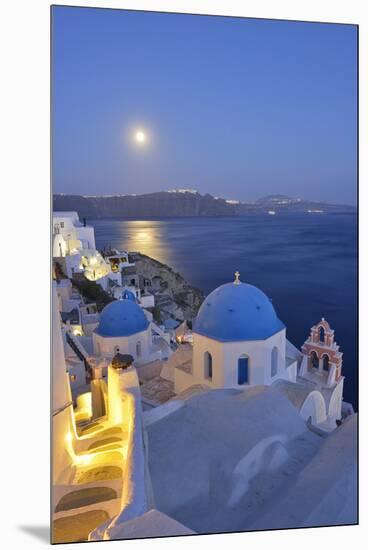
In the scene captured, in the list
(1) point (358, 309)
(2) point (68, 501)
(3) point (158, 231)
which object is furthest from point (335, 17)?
(2) point (68, 501)

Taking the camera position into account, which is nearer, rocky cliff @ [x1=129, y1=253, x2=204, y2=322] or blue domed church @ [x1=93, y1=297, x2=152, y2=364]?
blue domed church @ [x1=93, y1=297, x2=152, y2=364]

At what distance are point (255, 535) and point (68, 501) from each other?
4.84 feet

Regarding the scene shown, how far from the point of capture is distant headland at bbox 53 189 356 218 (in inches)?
171

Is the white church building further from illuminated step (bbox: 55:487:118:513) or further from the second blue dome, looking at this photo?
illuminated step (bbox: 55:487:118:513)

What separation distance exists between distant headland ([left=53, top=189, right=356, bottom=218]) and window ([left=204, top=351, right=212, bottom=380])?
182 cm

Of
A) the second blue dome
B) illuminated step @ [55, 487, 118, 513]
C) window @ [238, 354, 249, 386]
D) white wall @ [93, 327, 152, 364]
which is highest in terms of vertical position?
the second blue dome

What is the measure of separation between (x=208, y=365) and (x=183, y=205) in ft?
6.89

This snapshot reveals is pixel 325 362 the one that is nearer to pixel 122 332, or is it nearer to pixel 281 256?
pixel 281 256

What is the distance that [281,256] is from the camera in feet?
15.1

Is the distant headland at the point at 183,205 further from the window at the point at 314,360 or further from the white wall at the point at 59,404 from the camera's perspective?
the window at the point at 314,360

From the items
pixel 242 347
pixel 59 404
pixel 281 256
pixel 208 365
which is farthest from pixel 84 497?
pixel 281 256

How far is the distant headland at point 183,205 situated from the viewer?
14.3 ft

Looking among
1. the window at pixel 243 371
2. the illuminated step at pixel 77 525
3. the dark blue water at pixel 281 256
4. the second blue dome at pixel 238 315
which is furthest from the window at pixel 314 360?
the illuminated step at pixel 77 525

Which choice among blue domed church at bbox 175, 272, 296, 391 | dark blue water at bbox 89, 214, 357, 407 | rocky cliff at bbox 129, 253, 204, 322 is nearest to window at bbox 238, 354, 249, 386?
blue domed church at bbox 175, 272, 296, 391
